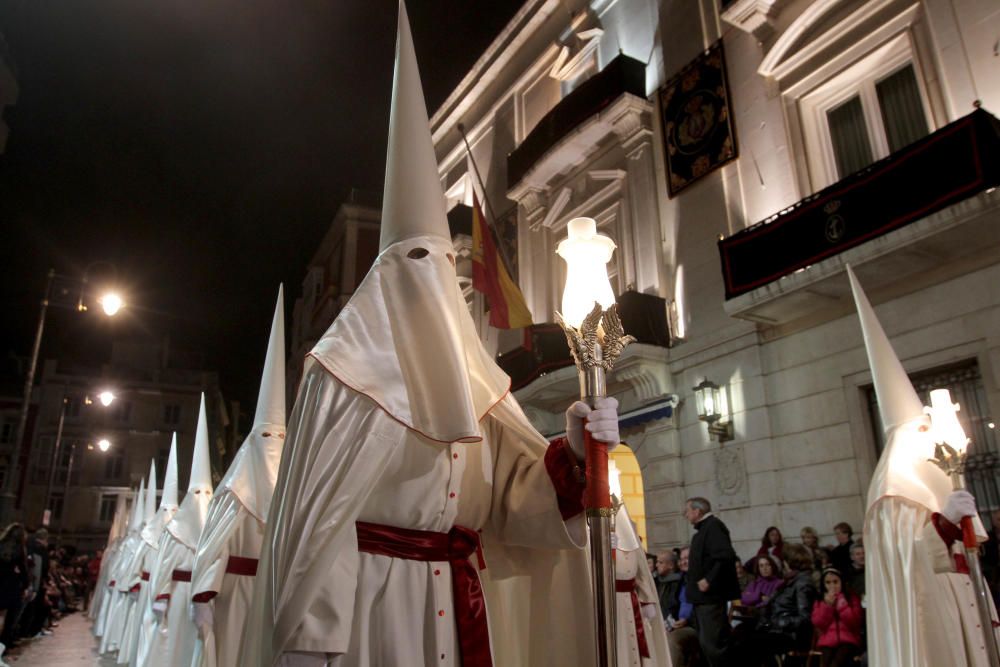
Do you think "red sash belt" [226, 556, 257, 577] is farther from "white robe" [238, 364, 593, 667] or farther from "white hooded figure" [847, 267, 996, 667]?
"white hooded figure" [847, 267, 996, 667]

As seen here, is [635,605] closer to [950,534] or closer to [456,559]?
[950,534]

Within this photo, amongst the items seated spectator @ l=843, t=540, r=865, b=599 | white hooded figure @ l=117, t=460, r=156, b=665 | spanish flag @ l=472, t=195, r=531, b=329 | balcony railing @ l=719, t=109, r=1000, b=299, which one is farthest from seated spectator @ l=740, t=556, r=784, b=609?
white hooded figure @ l=117, t=460, r=156, b=665

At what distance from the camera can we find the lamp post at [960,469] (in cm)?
490

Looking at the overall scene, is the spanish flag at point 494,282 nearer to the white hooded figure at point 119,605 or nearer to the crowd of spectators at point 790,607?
the crowd of spectators at point 790,607

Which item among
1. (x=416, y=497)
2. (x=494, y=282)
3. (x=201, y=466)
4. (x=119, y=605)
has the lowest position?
(x=119, y=605)

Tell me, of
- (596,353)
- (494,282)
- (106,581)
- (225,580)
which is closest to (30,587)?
(225,580)

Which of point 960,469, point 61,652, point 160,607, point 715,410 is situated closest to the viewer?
point 960,469

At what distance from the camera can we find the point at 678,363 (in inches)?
461

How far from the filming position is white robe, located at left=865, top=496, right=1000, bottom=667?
5305 millimetres

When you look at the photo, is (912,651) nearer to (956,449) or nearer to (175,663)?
(956,449)

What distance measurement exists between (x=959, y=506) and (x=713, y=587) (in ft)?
8.87

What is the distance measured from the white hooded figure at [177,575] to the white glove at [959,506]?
6.38 meters

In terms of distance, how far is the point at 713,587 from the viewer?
284 inches

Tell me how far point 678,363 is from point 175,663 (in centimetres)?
795
